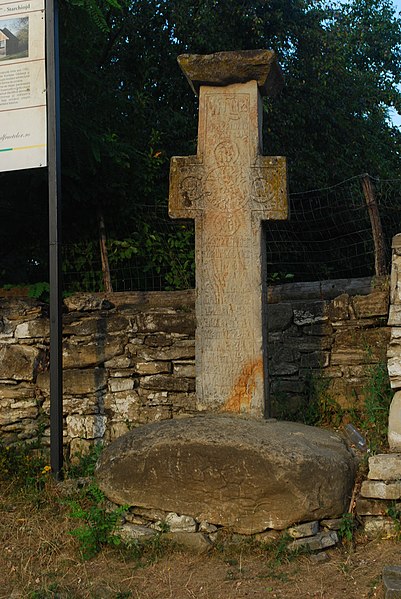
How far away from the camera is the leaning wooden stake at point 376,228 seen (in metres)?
5.99

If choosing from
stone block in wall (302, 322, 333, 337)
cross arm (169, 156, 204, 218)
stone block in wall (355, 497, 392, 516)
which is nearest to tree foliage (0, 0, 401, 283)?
cross arm (169, 156, 204, 218)

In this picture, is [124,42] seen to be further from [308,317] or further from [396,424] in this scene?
[396,424]

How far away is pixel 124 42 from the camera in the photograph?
1034 cm

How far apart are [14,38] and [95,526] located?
3340 millimetres

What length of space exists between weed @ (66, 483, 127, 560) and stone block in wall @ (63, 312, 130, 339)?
5.40ft

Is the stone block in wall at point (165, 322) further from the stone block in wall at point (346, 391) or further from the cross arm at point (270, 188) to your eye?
the cross arm at point (270, 188)

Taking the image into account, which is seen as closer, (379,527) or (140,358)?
(379,527)

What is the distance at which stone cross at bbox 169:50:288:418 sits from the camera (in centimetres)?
464

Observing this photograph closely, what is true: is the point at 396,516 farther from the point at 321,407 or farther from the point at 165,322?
the point at 165,322

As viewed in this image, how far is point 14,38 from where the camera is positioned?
5117 mm

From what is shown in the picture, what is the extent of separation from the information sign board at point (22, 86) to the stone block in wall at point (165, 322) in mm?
1450

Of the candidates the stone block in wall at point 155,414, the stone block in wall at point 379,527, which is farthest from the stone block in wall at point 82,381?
the stone block in wall at point 379,527

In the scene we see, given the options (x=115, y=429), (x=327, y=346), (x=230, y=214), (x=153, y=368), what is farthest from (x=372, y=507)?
(x=115, y=429)

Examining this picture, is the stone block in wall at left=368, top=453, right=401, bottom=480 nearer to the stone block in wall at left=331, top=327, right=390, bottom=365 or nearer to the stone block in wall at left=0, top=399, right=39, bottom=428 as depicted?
the stone block in wall at left=331, top=327, right=390, bottom=365
